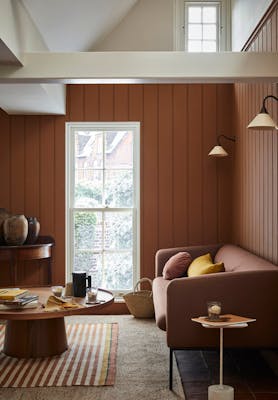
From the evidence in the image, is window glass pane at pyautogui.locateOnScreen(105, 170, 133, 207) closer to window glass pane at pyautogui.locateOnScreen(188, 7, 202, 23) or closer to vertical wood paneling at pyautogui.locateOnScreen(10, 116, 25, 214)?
vertical wood paneling at pyautogui.locateOnScreen(10, 116, 25, 214)

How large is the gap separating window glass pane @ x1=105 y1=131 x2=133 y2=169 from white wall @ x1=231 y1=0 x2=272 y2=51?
5.23 feet

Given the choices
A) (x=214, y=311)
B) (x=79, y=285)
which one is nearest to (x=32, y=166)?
(x=79, y=285)

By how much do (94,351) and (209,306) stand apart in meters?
1.51

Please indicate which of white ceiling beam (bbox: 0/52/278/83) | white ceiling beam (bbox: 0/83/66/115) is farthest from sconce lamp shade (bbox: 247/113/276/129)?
white ceiling beam (bbox: 0/83/66/115)

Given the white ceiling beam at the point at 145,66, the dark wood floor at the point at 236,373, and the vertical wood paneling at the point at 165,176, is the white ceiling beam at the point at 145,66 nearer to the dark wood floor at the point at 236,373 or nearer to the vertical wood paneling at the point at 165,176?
the dark wood floor at the point at 236,373

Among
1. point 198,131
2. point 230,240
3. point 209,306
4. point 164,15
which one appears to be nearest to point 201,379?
point 209,306

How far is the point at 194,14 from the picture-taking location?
653 cm

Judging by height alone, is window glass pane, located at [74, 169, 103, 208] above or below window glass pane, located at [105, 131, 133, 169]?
below

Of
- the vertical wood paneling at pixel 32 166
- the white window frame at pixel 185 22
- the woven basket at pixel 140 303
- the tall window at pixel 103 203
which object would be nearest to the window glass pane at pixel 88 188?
the tall window at pixel 103 203

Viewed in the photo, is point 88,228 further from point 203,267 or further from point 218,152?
point 203,267

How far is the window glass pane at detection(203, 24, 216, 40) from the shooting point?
21.3 feet

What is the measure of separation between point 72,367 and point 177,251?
2.11m

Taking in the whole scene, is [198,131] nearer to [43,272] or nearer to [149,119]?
[149,119]

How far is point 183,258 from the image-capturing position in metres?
5.57
